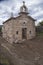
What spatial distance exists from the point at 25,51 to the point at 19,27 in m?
10.8

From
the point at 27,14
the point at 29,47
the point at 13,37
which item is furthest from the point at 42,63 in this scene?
the point at 27,14

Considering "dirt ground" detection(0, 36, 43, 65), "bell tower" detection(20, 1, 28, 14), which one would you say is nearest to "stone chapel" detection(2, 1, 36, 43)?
"bell tower" detection(20, 1, 28, 14)

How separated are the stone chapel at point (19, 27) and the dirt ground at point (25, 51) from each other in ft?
Answer: 6.32

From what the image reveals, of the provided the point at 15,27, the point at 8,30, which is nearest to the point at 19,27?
the point at 15,27

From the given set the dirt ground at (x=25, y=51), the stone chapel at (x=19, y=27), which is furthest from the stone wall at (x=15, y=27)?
the dirt ground at (x=25, y=51)

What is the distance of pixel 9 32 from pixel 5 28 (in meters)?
1.41

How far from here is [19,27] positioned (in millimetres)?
48750

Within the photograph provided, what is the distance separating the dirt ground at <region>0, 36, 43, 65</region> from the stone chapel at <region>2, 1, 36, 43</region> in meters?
1.92

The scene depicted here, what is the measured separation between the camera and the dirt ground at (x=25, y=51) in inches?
1180

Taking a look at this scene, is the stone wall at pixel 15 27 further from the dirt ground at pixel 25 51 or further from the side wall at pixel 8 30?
the dirt ground at pixel 25 51

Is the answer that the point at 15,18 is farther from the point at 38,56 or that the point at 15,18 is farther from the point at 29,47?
the point at 38,56

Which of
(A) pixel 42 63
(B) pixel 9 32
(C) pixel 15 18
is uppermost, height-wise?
(C) pixel 15 18

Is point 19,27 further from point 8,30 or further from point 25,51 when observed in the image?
point 25,51

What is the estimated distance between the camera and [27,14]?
4984cm
